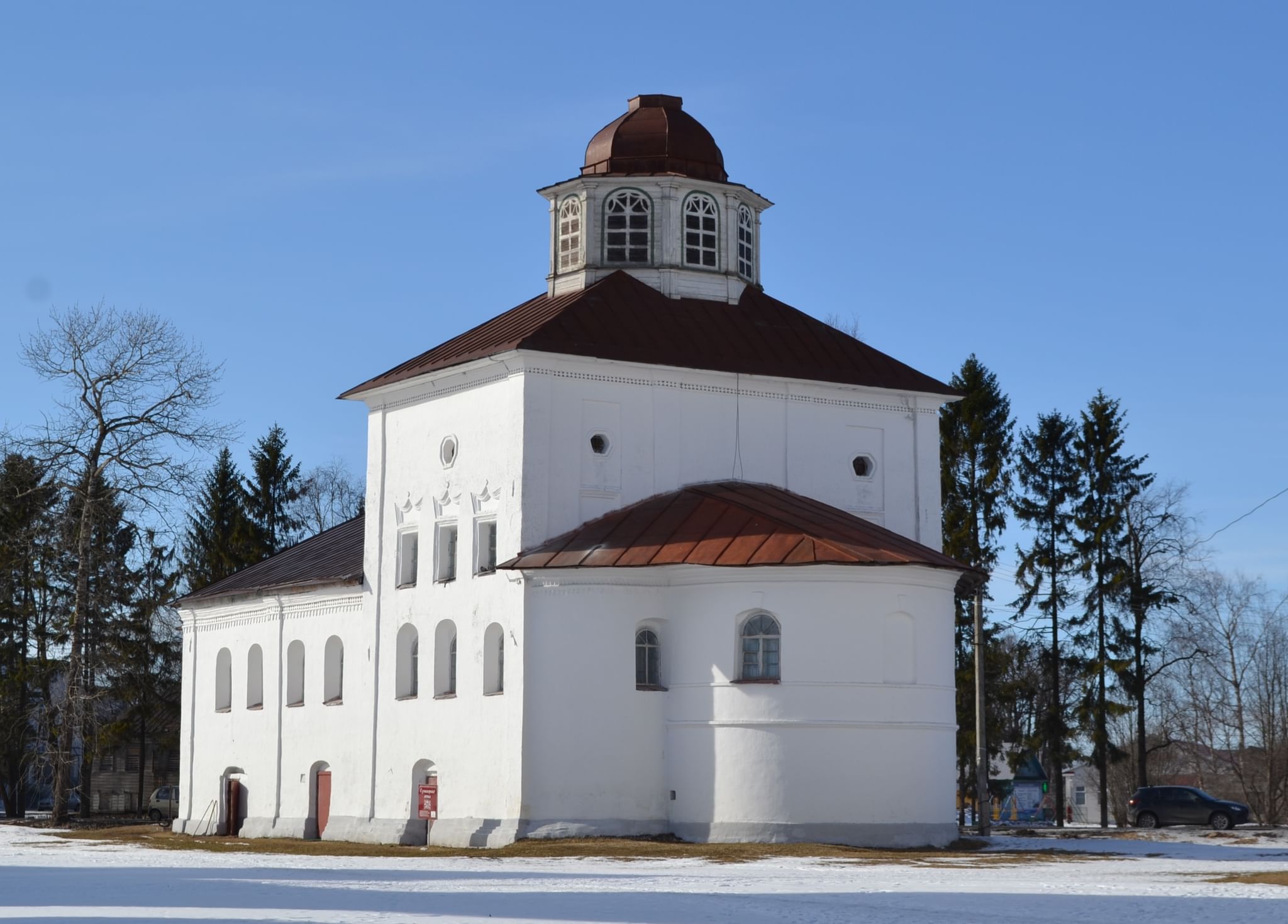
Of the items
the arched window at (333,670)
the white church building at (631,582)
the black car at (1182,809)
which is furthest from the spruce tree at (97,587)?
the black car at (1182,809)

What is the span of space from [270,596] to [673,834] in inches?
553

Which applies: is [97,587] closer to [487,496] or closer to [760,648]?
[487,496]

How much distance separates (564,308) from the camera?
124 ft

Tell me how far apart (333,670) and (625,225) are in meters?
12.1

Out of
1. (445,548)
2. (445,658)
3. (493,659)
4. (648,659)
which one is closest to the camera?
(648,659)

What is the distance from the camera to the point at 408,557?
39625 mm

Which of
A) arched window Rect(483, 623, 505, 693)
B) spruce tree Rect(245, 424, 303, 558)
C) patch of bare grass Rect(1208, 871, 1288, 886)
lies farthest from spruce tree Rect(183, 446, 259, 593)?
patch of bare grass Rect(1208, 871, 1288, 886)

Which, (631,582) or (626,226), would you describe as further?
(626,226)

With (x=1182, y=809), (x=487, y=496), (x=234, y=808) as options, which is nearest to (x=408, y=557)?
(x=487, y=496)

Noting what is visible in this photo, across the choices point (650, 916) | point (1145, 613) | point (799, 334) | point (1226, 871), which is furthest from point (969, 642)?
point (650, 916)

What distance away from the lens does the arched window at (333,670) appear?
4153cm

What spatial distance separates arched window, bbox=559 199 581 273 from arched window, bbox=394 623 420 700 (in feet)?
29.6

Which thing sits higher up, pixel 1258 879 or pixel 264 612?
pixel 264 612

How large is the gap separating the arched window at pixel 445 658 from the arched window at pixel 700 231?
9.85 m
